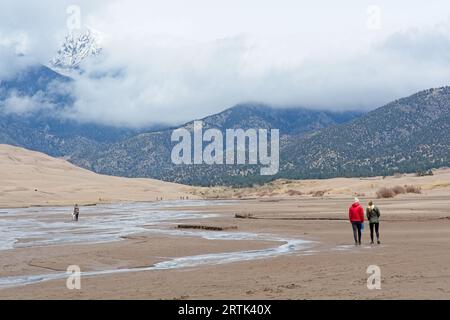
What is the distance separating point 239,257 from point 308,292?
904cm

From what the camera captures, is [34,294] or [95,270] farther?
[95,270]

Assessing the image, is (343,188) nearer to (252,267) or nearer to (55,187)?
(55,187)

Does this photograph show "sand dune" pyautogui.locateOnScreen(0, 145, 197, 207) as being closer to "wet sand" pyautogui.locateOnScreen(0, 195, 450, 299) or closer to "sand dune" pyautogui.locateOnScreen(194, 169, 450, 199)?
"sand dune" pyautogui.locateOnScreen(194, 169, 450, 199)

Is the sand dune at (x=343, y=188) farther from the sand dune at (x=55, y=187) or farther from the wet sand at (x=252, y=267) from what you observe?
the wet sand at (x=252, y=267)

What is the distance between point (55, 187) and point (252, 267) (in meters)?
124

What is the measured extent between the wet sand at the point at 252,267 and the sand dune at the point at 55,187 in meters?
73.0

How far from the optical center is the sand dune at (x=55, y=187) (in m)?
112

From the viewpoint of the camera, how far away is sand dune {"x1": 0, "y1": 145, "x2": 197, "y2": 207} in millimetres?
112375

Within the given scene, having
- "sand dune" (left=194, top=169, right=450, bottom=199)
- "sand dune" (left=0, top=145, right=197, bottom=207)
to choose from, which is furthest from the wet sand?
"sand dune" (left=0, top=145, right=197, bottom=207)

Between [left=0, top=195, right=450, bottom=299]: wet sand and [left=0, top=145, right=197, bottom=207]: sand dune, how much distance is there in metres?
73.0

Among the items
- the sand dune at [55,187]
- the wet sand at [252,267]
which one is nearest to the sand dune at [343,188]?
the sand dune at [55,187]

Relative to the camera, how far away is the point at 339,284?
1598 cm
